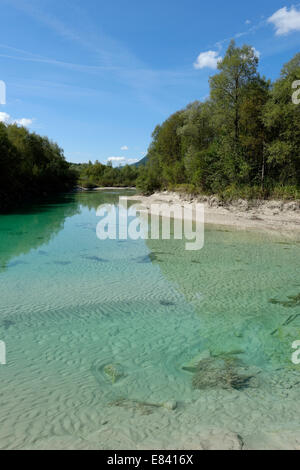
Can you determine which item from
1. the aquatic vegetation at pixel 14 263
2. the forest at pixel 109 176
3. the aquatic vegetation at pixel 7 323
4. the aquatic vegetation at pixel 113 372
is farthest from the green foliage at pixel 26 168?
the forest at pixel 109 176

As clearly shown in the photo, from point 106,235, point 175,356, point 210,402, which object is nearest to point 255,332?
point 175,356

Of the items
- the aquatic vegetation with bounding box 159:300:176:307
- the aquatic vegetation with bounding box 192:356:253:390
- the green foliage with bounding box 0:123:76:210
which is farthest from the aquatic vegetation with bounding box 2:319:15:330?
the green foliage with bounding box 0:123:76:210

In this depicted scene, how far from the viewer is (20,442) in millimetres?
4535

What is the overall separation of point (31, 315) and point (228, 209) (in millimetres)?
27061

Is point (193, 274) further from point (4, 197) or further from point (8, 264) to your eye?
point (4, 197)

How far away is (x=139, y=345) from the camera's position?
768 centimetres

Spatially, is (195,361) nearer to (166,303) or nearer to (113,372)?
(113,372)

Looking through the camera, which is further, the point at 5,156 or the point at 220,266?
the point at 5,156

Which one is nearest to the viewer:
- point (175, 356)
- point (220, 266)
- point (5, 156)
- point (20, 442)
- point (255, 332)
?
point (20, 442)

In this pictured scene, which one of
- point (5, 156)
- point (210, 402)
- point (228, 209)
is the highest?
point (5, 156)

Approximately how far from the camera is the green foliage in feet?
144

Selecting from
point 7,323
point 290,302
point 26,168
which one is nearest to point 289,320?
point 290,302

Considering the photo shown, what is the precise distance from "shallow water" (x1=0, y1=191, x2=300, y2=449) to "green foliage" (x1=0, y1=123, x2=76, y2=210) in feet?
105

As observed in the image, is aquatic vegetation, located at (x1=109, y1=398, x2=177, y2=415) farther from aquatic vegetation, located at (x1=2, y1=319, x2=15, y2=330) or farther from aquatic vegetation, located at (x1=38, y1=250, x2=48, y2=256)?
aquatic vegetation, located at (x1=38, y1=250, x2=48, y2=256)
